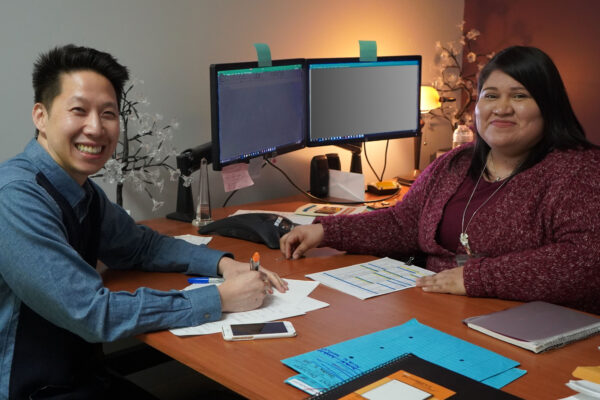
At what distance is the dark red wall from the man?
7.40ft

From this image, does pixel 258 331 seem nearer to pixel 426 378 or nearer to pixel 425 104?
pixel 426 378

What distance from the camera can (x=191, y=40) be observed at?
8.05ft

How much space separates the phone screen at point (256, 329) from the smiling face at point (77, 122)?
50 cm

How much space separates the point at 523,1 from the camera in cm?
338

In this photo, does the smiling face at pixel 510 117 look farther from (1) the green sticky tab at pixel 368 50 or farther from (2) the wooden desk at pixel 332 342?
(1) the green sticky tab at pixel 368 50

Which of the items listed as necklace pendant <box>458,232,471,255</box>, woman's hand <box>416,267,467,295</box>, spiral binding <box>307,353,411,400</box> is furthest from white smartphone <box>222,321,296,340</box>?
necklace pendant <box>458,232,471,255</box>

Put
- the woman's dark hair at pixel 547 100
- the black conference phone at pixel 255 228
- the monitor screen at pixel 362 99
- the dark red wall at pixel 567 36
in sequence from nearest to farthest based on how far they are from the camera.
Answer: the woman's dark hair at pixel 547 100 → the black conference phone at pixel 255 228 → the monitor screen at pixel 362 99 → the dark red wall at pixel 567 36

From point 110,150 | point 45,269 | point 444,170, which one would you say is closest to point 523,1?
point 444,170

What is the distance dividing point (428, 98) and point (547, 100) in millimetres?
1395

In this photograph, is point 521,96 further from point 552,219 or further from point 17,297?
point 17,297

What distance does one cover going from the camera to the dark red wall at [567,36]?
3182 mm

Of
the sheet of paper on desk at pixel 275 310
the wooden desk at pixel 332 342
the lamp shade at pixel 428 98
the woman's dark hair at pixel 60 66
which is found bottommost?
the wooden desk at pixel 332 342

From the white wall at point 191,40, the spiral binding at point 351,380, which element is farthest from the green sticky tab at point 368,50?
the spiral binding at point 351,380

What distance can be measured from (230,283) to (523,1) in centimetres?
255
